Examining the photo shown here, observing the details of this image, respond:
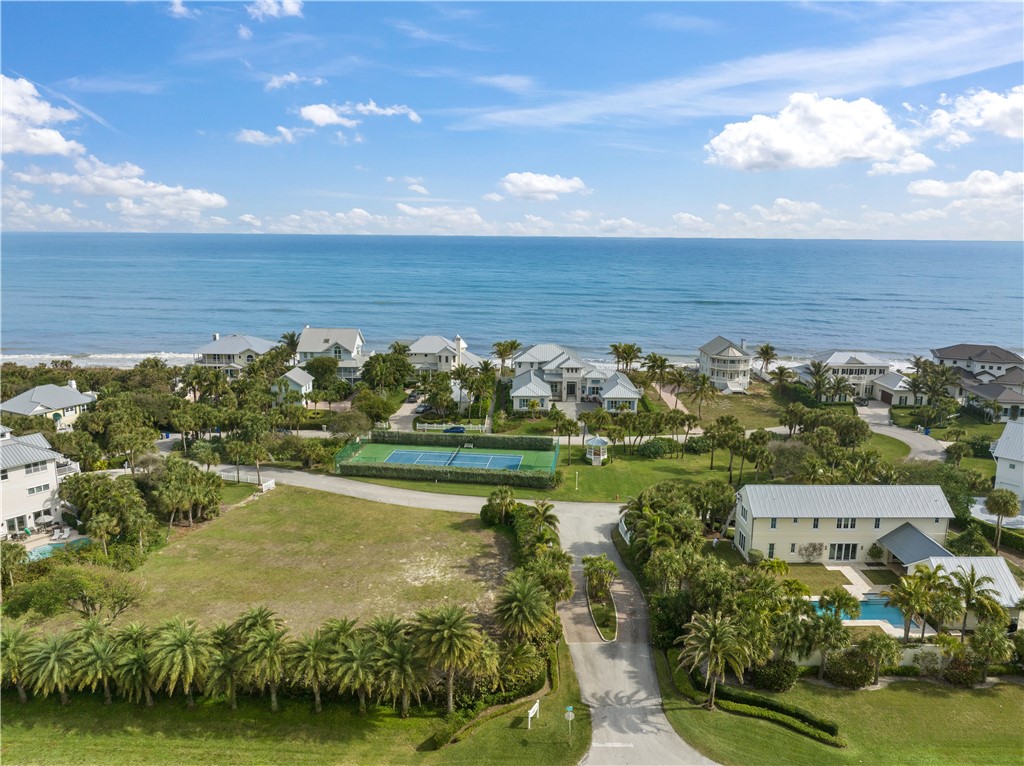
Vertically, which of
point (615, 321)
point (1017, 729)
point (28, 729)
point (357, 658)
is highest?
point (615, 321)

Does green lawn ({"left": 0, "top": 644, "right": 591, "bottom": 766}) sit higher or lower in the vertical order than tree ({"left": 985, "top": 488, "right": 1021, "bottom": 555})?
lower

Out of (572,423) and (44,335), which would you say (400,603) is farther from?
(44,335)

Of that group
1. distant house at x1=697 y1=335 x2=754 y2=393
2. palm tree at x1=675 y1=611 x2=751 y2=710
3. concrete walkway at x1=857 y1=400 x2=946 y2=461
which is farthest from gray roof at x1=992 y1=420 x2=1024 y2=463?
distant house at x1=697 y1=335 x2=754 y2=393

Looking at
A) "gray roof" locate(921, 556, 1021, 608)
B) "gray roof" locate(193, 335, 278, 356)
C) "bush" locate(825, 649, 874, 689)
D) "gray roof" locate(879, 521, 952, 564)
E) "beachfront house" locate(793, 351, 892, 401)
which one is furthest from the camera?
"gray roof" locate(193, 335, 278, 356)

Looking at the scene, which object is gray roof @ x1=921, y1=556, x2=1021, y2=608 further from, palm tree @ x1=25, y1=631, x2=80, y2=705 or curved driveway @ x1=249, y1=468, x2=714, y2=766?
palm tree @ x1=25, y1=631, x2=80, y2=705

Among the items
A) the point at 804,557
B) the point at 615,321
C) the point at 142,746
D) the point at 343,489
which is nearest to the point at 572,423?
the point at 343,489

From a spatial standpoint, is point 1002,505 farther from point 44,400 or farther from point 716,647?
point 44,400

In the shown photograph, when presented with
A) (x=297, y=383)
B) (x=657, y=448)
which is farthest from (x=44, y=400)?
(x=657, y=448)
